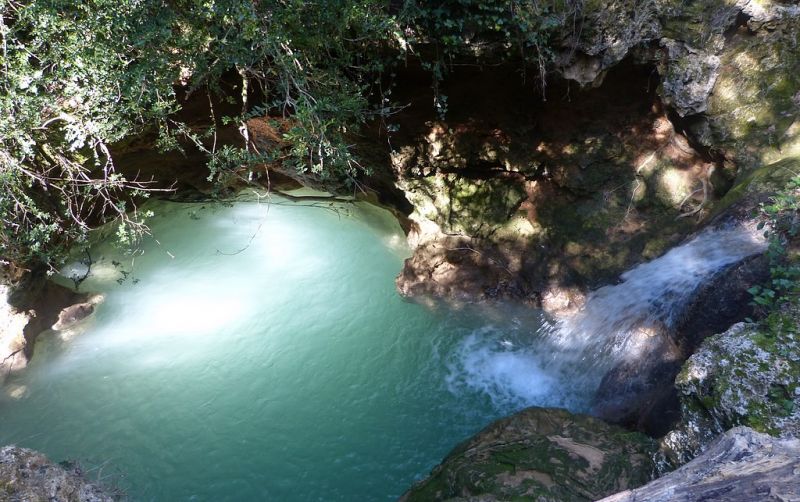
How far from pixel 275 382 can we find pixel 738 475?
562 cm

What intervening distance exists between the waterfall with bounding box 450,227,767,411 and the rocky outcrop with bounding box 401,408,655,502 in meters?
1.36

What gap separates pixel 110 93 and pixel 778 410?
5794 mm

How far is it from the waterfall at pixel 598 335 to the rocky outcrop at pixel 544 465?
4.48 ft

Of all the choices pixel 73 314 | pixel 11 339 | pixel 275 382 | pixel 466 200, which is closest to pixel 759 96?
pixel 466 200

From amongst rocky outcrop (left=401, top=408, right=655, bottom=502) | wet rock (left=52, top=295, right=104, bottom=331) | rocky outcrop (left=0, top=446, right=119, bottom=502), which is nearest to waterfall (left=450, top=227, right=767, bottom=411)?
rocky outcrop (left=401, top=408, right=655, bottom=502)

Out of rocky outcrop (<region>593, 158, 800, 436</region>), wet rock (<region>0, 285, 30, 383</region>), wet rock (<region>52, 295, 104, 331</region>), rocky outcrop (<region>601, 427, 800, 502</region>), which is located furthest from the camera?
wet rock (<region>52, 295, 104, 331</region>)

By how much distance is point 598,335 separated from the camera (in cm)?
610

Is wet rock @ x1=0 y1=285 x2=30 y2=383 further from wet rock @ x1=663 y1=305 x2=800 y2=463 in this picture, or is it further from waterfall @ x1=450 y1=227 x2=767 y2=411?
wet rock @ x1=663 y1=305 x2=800 y2=463

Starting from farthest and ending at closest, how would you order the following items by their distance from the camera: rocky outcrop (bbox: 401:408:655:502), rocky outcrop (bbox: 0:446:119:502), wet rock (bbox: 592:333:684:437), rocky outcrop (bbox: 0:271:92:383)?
1. rocky outcrop (bbox: 0:271:92:383)
2. wet rock (bbox: 592:333:684:437)
3. rocky outcrop (bbox: 401:408:655:502)
4. rocky outcrop (bbox: 0:446:119:502)

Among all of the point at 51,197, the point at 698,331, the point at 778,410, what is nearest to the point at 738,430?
the point at 778,410

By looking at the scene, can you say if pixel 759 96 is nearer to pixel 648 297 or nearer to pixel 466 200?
pixel 648 297

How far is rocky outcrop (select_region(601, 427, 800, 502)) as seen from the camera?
2.00 meters

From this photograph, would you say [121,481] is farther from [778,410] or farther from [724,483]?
[778,410]

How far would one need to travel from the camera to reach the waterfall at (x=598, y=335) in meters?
5.12
